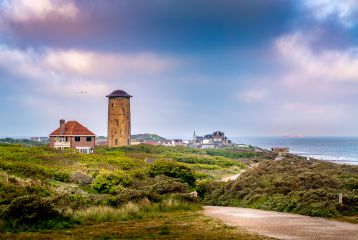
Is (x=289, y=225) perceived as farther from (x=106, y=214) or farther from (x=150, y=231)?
(x=106, y=214)

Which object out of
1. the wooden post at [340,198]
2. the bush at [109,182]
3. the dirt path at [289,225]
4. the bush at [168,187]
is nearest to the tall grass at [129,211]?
the dirt path at [289,225]

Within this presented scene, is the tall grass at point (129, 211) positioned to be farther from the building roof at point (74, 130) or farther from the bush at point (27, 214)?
the building roof at point (74, 130)

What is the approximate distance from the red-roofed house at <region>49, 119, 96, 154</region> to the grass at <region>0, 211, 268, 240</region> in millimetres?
43192

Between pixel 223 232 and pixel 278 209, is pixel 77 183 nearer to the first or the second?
pixel 278 209

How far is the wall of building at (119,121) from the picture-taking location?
81.8 m

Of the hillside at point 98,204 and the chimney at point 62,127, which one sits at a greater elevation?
the chimney at point 62,127

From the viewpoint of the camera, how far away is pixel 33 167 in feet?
102

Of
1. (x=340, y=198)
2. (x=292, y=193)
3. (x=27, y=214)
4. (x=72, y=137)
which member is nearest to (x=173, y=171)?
(x=292, y=193)

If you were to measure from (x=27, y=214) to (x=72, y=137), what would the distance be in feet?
147

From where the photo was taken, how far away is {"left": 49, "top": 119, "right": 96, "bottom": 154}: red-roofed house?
59.7m

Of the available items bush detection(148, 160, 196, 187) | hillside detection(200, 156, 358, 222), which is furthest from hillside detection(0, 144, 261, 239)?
hillside detection(200, 156, 358, 222)

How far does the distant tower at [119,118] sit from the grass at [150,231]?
64.1m

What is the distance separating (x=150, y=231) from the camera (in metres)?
15.1

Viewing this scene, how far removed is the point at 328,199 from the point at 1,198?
15.8 meters
